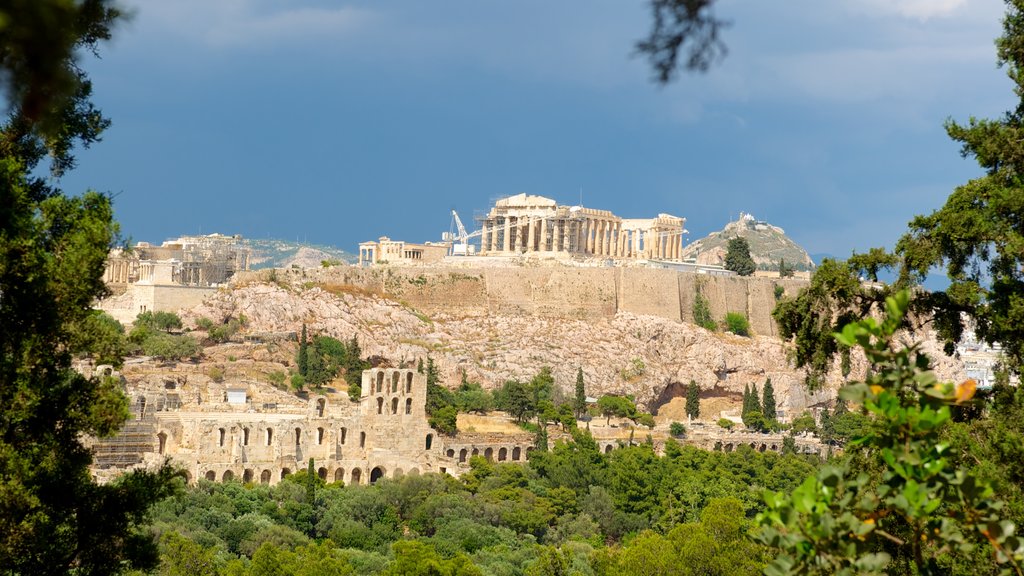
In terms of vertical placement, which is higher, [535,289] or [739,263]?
[739,263]

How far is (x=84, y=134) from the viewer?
13.2 meters

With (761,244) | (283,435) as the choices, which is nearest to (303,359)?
(283,435)

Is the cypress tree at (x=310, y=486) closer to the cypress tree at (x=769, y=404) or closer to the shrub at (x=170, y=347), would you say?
the shrub at (x=170, y=347)

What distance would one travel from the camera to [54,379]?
1279 cm

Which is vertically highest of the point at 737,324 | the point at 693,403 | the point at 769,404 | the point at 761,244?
the point at 761,244

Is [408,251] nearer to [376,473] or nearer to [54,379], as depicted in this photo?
[376,473]

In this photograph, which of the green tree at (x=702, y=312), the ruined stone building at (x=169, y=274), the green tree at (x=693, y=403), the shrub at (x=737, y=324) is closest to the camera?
the ruined stone building at (x=169, y=274)

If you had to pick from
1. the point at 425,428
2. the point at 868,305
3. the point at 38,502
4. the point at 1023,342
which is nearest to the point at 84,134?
the point at 38,502

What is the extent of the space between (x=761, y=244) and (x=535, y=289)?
79999mm

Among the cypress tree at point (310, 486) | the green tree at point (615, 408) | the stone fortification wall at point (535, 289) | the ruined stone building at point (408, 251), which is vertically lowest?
the cypress tree at point (310, 486)

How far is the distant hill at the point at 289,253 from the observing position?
17238 centimetres

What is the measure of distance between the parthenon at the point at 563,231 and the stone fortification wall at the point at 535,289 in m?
6.63

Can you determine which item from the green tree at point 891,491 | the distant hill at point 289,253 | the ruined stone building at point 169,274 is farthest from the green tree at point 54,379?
the distant hill at point 289,253

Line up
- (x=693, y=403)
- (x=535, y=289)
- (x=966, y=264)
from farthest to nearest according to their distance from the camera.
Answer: (x=535, y=289) < (x=693, y=403) < (x=966, y=264)
